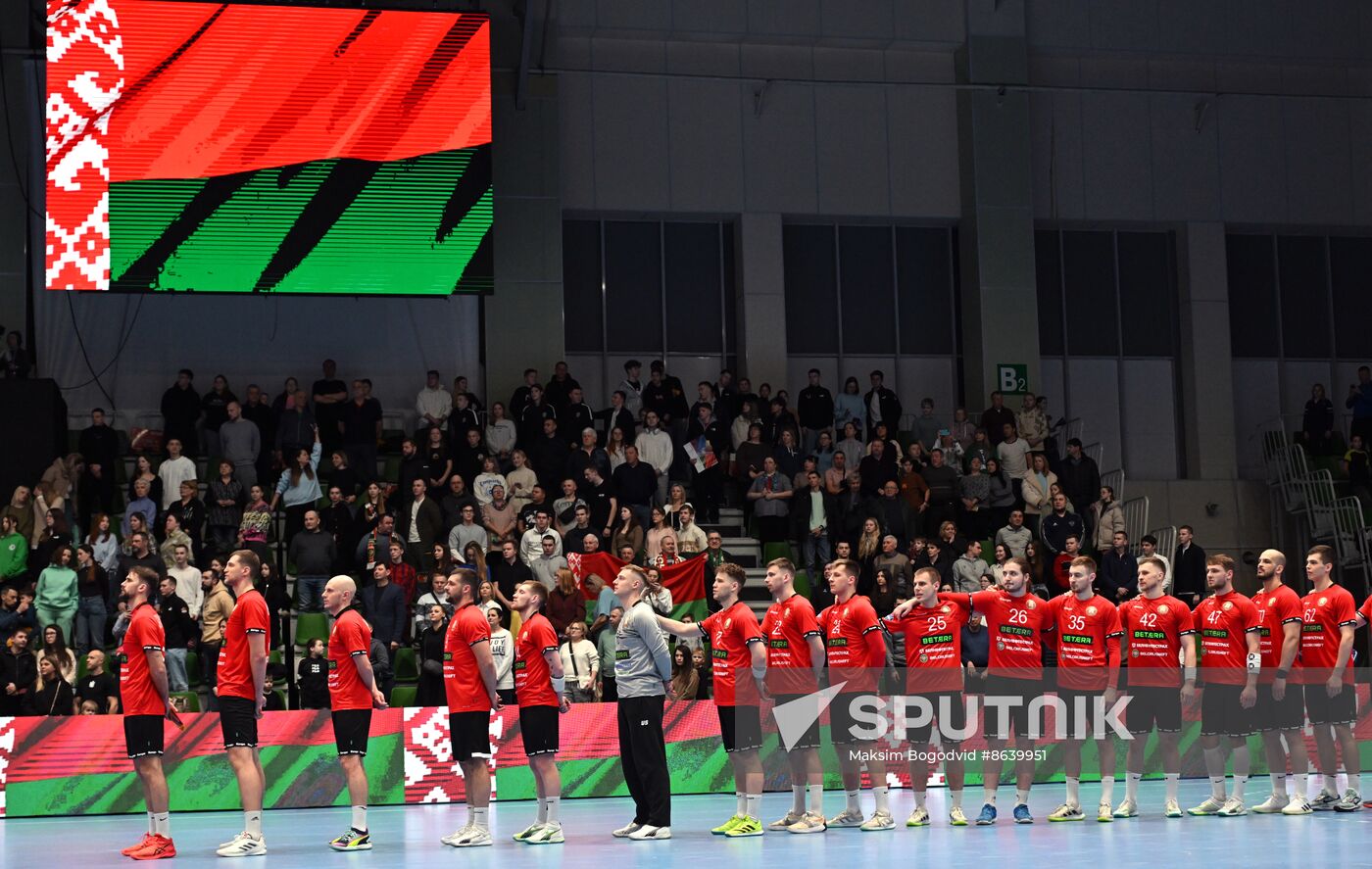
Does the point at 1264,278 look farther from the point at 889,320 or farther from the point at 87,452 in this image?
the point at 87,452

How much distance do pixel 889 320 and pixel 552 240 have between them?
7250 millimetres

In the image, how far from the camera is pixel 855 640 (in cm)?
1467

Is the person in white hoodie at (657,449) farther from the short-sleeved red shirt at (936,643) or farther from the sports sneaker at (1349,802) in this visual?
the sports sneaker at (1349,802)

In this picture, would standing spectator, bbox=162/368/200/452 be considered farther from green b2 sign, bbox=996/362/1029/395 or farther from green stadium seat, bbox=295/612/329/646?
green b2 sign, bbox=996/362/1029/395

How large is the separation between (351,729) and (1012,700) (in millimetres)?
6092

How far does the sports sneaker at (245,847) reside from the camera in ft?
42.8

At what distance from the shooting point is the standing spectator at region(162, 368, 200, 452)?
26.5m

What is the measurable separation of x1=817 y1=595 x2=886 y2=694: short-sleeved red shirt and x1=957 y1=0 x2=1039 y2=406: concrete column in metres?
17.2

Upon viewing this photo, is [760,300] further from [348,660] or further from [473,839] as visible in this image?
[473,839]

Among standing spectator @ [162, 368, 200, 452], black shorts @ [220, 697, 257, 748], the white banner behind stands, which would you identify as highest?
the white banner behind stands

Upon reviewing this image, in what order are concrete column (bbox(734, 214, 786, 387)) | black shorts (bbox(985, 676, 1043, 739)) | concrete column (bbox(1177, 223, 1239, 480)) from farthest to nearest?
concrete column (bbox(1177, 223, 1239, 480)) → concrete column (bbox(734, 214, 786, 387)) → black shorts (bbox(985, 676, 1043, 739))

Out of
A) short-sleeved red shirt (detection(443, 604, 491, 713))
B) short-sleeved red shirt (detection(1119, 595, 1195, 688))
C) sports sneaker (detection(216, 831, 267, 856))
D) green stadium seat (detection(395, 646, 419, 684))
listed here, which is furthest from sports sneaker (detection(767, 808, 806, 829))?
green stadium seat (detection(395, 646, 419, 684))

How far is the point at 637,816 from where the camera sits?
14125 mm

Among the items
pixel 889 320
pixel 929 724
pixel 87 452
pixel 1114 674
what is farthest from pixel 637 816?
pixel 889 320
